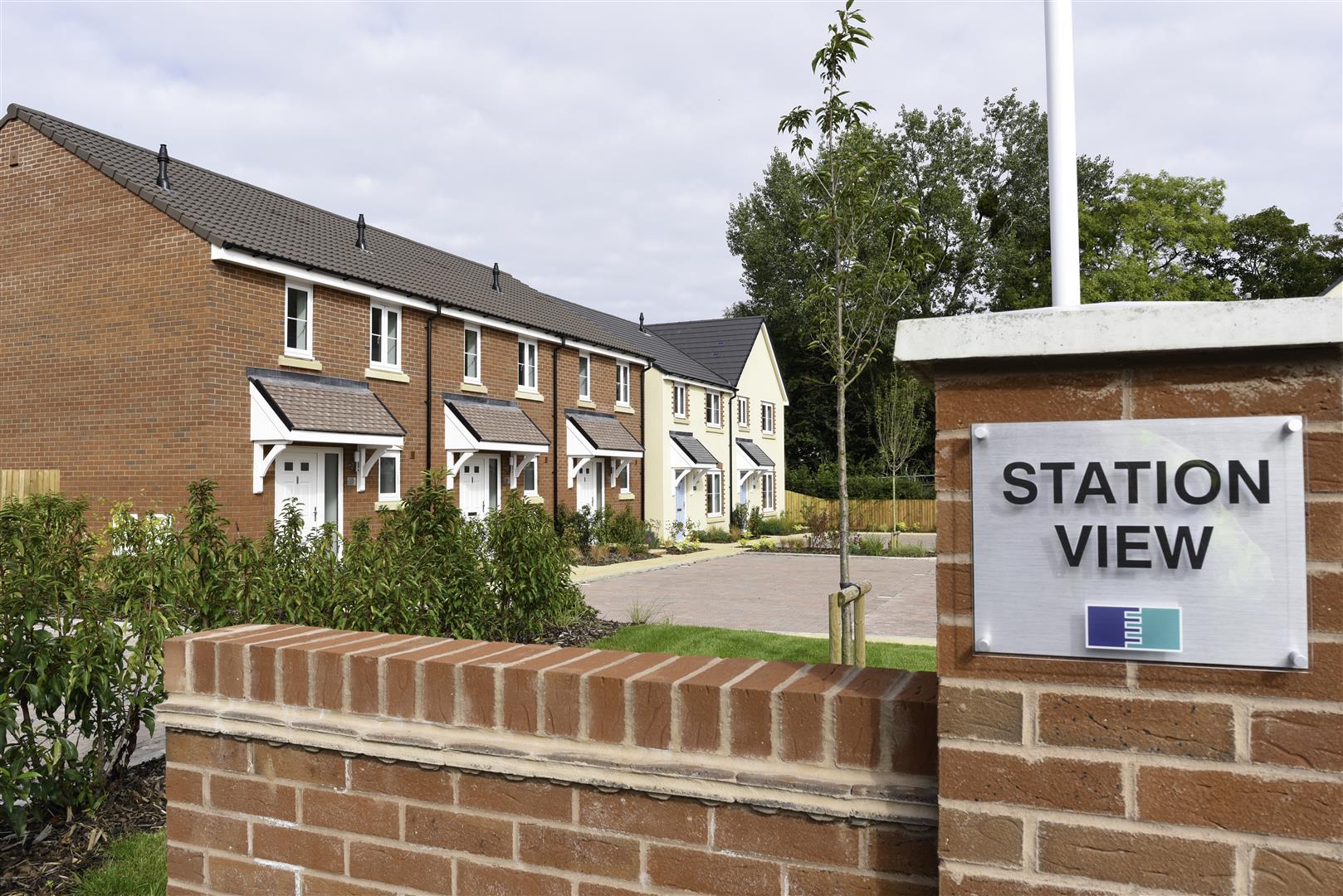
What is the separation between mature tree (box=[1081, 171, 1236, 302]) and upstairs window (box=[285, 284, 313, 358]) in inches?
1293

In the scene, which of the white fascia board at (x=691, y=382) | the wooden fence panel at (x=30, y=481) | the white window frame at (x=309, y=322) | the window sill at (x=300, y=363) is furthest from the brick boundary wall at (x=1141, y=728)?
the white fascia board at (x=691, y=382)

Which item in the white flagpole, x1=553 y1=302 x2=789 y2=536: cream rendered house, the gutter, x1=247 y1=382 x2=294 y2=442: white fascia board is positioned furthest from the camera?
x1=553 y1=302 x2=789 y2=536: cream rendered house

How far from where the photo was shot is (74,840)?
4.33m

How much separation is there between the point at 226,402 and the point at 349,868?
14886 mm

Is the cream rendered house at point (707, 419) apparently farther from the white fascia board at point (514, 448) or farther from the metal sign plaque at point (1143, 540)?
the metal sign plaque at point (1143, 540)

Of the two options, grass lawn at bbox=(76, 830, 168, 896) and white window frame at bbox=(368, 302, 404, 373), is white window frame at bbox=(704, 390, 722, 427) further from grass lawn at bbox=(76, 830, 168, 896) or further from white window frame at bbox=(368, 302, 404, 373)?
grass lawn at bbox=(76, 830, 168, 896)

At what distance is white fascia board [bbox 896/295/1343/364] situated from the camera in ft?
4.94

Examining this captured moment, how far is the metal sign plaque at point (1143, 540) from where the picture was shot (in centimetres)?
154

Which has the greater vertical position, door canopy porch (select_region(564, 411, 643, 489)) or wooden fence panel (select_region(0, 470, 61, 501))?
door canopy porch (select_region(564, 411, 643, 489))

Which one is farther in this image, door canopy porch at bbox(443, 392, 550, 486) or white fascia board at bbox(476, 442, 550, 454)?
white fascia board at bbox(476, 442, 550, 454)

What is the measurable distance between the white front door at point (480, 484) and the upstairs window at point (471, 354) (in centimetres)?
194

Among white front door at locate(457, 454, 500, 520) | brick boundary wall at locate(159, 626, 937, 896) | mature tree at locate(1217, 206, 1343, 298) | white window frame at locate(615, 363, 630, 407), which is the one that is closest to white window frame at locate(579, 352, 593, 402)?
white window frame at locate(615, 363, 630, 407)

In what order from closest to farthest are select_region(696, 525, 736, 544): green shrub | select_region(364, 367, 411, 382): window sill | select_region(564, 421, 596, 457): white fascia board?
1. select_region(364, 367, 411, 382): window sill
2. select_region(564, 421, 596, 457): white fascia board
3. select_region(696, 525, 736, 544): green shrub

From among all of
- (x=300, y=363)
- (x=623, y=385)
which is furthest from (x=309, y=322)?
(x=623, y=385)
